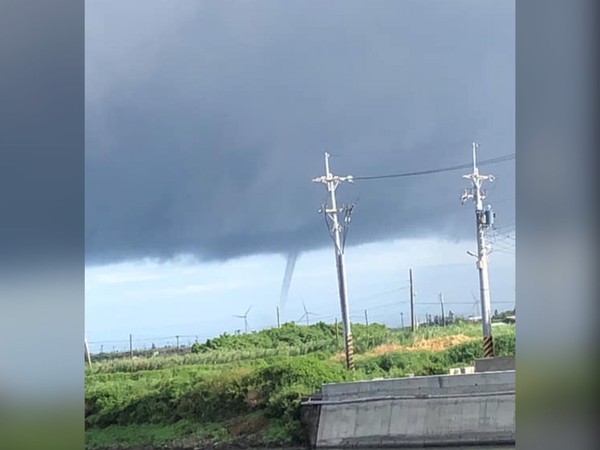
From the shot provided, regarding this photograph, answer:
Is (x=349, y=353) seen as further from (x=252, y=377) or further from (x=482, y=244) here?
(x=482, y=244)

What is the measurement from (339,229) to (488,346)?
0.57 metres

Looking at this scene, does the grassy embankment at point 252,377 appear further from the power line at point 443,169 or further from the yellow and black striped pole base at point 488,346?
the power line at point 443,169

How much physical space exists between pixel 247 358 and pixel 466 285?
67 cm

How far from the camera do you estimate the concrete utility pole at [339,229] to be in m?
2.09

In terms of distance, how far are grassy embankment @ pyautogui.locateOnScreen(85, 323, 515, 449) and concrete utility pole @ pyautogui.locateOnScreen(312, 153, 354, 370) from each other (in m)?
0.04

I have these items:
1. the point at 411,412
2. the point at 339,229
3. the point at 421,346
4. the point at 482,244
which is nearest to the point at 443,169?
the point at 482,244

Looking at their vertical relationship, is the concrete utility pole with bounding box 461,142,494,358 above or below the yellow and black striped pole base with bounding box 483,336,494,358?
above

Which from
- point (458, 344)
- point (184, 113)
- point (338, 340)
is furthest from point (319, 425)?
point (184, 113)

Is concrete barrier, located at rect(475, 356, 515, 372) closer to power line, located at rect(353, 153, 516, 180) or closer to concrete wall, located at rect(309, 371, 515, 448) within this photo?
concrete wall, located at rect(309, 371, 515, 448)

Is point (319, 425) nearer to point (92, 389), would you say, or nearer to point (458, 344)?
point (458, 344)

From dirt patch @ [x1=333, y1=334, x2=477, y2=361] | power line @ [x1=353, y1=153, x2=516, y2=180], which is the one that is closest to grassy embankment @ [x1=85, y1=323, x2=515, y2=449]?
dirt patch @ [x1=333, y1=334, x2=477, y2=361]

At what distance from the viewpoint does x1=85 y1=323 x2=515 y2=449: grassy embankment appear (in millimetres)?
2025

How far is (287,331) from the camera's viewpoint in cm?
208

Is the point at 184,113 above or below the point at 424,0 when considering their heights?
below
